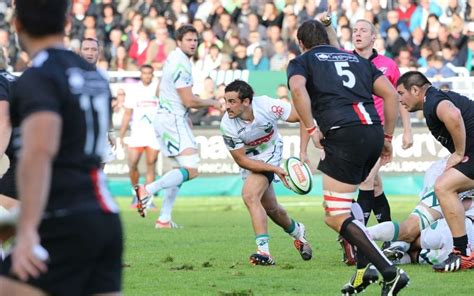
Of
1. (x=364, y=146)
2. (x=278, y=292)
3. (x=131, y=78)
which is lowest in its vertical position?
(x=131, y=78)

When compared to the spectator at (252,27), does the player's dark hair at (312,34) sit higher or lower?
higher

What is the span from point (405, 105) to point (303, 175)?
1196 millimetres

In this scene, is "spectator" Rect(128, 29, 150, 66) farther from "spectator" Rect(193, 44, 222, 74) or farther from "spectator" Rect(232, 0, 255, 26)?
"spectator" Rect(232, 0, 255, 26)

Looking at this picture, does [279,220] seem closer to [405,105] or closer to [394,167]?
[405,105]

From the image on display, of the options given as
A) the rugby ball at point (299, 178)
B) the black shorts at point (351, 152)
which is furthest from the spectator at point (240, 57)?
the black shorts at point (351, 152)

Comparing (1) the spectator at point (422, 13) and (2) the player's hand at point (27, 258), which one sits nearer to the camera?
(2) the player's hand at point (27, 258)

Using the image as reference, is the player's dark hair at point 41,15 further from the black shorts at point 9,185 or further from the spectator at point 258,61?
the spectator at point 258,61

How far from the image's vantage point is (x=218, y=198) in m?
23.1

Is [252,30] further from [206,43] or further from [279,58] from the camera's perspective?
[206,43]

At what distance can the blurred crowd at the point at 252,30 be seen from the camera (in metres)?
26.0

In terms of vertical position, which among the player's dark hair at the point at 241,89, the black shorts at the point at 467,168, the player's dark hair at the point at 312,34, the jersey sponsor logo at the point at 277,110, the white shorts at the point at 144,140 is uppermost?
the player's dark hair at the point at 312,34

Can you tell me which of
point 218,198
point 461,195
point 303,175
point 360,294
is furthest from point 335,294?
point 218,198

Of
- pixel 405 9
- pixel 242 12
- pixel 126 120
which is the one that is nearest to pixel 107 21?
pixel 242 12

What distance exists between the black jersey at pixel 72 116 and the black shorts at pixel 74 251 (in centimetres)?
6
